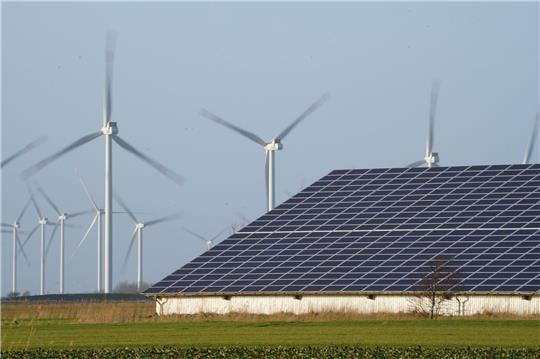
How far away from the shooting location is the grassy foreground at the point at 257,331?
4675cm

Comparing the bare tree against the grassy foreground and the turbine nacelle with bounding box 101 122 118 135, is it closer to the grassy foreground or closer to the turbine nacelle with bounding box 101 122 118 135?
the grassy foreground

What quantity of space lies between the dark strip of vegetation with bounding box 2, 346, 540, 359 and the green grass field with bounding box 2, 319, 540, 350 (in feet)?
9.22

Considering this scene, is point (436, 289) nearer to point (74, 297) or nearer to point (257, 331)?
point (257, 331)

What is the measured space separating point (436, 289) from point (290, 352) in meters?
21.4

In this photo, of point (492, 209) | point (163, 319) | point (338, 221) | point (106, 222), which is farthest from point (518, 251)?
point (106, 222)

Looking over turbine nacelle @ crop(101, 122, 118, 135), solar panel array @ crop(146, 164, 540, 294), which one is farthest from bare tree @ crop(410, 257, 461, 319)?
turbine nacelle @ crop(101, 122, 118, 135)

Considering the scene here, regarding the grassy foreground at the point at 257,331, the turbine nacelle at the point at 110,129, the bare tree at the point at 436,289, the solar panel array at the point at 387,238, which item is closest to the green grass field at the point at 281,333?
the grassy foreground at the point at 257,331

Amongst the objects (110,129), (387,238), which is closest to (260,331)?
(387,238)

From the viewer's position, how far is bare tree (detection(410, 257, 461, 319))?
60.0 metres

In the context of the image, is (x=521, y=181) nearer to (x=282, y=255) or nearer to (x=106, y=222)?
(x=282, y=255)

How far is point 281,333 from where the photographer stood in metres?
52.6

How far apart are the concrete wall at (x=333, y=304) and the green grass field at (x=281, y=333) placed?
269 cm

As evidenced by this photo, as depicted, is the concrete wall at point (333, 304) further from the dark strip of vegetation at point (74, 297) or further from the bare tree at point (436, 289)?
the dark strip of vegetation at point (74, 297)

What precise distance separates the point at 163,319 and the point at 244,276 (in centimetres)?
450
